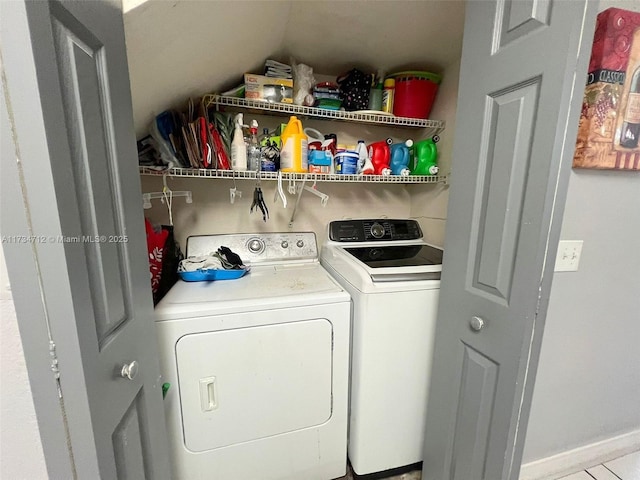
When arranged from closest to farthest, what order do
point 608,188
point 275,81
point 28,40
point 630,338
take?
point 28,40
point 608,188
point 630,338
point 275,81

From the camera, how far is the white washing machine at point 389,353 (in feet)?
4.09

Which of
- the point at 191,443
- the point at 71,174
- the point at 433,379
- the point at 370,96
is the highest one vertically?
the point at 370,96

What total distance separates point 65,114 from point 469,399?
4.96 ft

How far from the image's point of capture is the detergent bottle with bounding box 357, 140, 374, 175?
182cm

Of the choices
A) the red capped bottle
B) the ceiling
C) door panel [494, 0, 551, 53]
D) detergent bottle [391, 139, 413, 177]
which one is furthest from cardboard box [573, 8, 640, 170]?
detergent bottle [391, 139, 413, 177]

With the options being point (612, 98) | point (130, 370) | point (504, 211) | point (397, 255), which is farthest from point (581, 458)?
point (130, 370)

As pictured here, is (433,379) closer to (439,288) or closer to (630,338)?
(439,288)

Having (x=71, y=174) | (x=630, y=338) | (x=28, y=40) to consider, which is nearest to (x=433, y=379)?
(x=630, y=338)

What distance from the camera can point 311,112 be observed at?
164cm

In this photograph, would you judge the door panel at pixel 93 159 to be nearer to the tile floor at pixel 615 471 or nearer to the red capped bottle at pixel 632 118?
the red capped bottle at pixel 632 118

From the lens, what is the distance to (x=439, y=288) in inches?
49.4

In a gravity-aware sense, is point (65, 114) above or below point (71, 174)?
above

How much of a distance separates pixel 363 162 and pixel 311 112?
0.48 m

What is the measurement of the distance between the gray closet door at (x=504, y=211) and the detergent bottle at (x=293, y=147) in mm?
867
